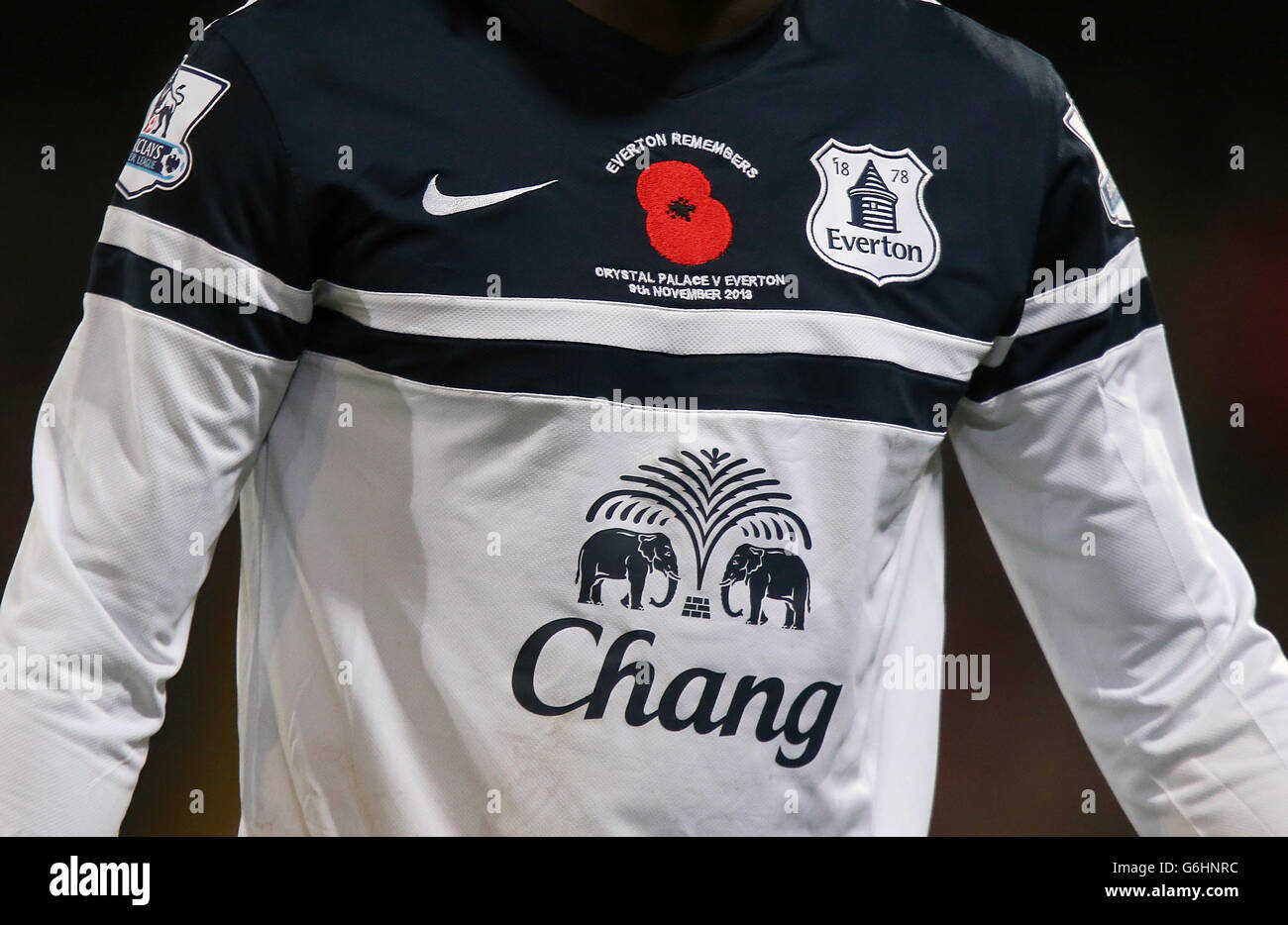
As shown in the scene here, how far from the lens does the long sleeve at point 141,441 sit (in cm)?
77

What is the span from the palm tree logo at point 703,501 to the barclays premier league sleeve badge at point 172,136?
0.30 m

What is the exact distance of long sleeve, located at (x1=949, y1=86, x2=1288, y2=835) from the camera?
0.98 meters

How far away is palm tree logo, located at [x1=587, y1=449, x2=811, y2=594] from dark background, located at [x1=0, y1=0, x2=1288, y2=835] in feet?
4.11

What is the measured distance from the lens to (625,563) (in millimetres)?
845

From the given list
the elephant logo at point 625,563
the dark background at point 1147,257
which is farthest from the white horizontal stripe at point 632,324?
the dark background at point 1147,257

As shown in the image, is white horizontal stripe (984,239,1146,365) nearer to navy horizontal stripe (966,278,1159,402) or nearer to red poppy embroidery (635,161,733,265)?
navy horizontal stripe (966,278,1159,402)

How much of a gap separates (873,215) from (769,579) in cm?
25

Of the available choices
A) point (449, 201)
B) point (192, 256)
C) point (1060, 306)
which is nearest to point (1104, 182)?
point (1060, 306)

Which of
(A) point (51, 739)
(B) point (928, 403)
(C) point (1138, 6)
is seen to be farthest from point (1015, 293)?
(C) point (1138, 6)

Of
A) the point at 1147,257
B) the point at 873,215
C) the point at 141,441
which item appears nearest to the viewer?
the point at 141,441

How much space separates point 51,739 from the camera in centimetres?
77

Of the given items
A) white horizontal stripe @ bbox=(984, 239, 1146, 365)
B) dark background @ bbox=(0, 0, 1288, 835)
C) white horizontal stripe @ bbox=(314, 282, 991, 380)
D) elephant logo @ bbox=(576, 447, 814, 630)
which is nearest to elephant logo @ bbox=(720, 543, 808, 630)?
elephant logo @ bbox=(576, 447, 814, 630)

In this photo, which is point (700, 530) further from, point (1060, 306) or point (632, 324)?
point (1060, 306)

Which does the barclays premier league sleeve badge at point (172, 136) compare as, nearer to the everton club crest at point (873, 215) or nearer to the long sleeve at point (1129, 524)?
the everton club crest at point (873, 215)
